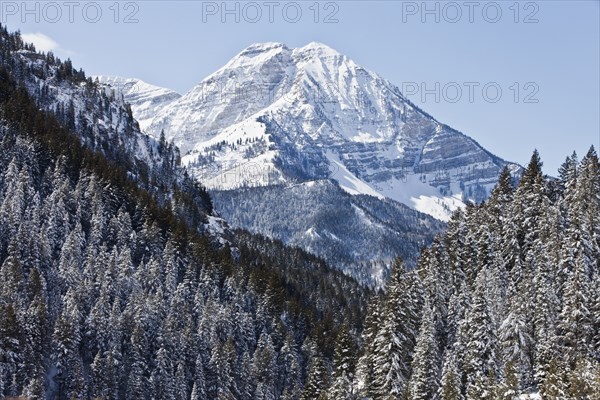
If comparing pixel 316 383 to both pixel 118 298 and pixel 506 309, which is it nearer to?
pixel 506 309

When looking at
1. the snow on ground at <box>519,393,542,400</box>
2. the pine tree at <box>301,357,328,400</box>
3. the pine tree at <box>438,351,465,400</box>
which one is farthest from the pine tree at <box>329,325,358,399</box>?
the snow on ground at <box>519,393,542,400</box>

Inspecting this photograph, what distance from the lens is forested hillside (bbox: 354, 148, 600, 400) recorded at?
74.7 m

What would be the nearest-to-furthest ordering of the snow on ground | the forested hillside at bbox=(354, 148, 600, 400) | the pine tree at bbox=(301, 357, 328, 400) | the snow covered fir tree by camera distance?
1. the snow on ground
2. the forested hillside at bbox=(354, 148, 600, 400)
3. the snow covered fir tree
4. the pine tree at bbox=(301, 357, 328, 400)

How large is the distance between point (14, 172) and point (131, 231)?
2623cm

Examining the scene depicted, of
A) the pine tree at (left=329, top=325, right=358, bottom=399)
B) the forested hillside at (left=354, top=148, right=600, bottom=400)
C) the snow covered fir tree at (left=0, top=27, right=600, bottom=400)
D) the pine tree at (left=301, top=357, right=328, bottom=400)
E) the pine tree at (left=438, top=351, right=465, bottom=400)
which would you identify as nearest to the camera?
the pine tree at (left=438, top=351, right=465, bottom=400)

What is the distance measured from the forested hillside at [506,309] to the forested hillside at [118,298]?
881cm

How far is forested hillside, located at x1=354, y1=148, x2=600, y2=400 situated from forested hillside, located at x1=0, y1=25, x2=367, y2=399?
8.81 metres

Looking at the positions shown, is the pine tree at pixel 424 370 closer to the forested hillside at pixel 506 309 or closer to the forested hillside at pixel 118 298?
the forested hillside at pixel 506 309

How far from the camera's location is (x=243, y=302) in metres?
150

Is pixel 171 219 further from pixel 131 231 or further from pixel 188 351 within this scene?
pixel 188 351

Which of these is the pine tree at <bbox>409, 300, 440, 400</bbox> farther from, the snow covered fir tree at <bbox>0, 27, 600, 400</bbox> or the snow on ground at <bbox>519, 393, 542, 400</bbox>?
the snow on ground at <bbox>519, 393, 542, 400</bbox>

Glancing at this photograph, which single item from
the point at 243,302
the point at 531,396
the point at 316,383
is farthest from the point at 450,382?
the point at 243,302

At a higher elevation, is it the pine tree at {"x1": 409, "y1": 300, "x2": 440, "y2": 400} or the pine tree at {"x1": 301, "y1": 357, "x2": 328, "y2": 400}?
the pine tree at {"x1": 409, "y1": 300, "x2": 440, "y2": 400}

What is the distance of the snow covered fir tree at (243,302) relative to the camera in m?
80.2
